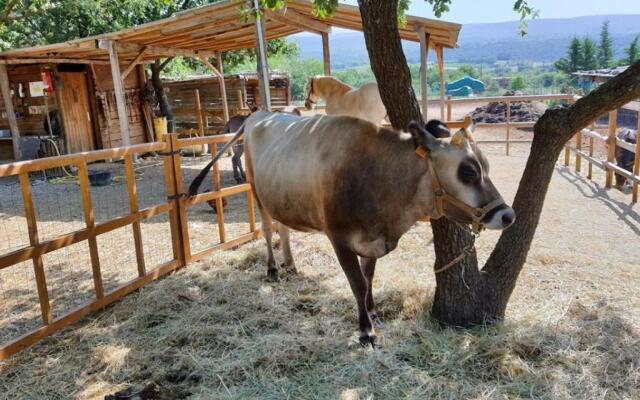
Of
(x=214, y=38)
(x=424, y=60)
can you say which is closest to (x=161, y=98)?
(x=214, y=38)

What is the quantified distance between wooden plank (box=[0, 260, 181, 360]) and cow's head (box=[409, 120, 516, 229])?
2.77 metres

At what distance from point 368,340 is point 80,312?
2197 mm

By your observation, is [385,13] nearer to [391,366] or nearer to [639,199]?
[391,366]

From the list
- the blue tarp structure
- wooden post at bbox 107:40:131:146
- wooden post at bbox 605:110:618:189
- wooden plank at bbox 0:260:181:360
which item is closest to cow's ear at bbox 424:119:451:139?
wooden plank at bbox 0:260:181:360

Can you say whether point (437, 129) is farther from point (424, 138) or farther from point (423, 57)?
point (423, 57)

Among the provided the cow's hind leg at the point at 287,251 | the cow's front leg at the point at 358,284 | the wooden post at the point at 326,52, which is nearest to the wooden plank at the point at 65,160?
the cow's hind leg at the point at 287,251

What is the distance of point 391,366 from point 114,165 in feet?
38.1

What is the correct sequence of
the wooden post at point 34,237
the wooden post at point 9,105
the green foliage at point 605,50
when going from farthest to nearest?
the green foliage at point 605,50 < the wooden post at point 9,105 < the wooden post at point 34,237

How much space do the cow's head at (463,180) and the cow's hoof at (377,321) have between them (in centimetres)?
107

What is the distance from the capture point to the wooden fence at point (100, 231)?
342cm

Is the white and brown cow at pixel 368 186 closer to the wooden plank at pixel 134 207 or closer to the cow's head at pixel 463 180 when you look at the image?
the cow's head at pixel 463 180

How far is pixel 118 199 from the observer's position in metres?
8.77

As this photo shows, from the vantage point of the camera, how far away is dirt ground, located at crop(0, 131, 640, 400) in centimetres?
289

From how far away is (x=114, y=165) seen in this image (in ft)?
42.6
